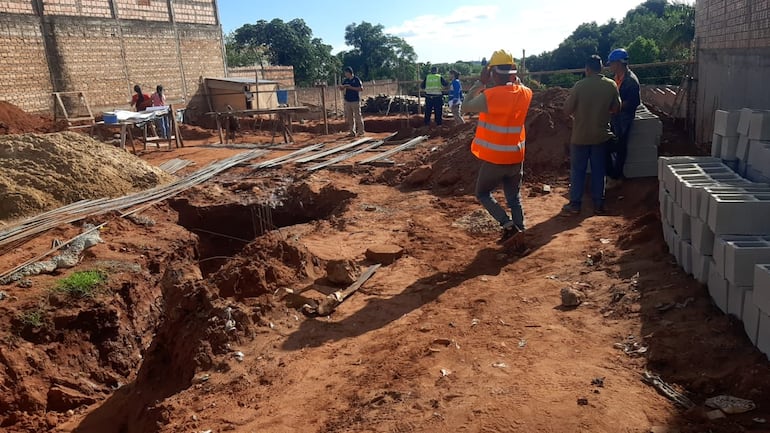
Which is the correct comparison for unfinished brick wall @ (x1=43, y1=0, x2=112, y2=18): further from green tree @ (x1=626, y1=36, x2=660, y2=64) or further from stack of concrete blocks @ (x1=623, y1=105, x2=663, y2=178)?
green tree @ (x1=626, y1=36, x2=660, y2=64)

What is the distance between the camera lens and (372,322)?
438 centimetres

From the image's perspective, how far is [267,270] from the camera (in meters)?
5.18

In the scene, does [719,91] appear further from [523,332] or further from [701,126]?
[523,332]

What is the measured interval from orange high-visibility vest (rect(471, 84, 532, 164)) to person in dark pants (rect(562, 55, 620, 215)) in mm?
1167

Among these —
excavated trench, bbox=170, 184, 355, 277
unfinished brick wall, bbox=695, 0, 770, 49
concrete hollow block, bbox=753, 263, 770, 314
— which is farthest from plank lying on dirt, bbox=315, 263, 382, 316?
unfinished brick wall, bbox=695, 0, 770, 49

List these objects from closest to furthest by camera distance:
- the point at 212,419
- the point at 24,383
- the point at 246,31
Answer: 1. the point at 212,419
2. the point at 24,383
3. the point at 246,31

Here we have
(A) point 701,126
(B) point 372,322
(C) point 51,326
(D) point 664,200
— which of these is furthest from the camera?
(A) point 701,126

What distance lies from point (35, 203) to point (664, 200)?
8.37 meters

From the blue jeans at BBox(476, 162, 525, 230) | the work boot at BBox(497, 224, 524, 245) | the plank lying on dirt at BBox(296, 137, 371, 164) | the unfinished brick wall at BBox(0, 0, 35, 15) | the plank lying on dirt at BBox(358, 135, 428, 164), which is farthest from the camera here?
the unfinished brick wall at BBox(0, 0, 35, 15)

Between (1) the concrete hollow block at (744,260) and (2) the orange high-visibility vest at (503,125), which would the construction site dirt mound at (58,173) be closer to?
(2) the orange high-visibility vest at (503,125)

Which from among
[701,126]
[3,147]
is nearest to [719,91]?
[701,126]

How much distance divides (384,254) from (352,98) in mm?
9841

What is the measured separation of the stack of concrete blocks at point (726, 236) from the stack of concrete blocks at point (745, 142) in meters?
0.09

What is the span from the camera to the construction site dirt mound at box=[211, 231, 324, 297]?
198 inches
